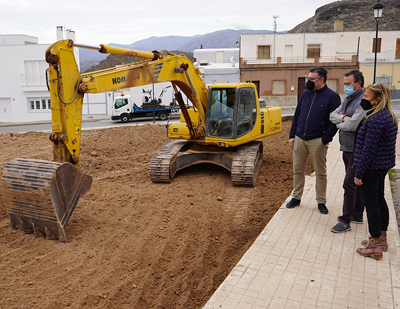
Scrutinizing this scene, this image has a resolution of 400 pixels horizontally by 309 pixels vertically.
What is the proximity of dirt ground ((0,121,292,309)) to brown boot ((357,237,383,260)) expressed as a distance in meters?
1.54

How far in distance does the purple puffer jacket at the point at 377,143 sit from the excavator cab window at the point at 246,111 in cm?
448

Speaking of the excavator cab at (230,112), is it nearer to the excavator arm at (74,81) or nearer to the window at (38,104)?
the excavator arm at (74,81)

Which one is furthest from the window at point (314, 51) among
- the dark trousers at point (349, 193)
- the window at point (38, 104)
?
the dark trousers at point (349, 193)

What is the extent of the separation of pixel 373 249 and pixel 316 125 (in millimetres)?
2066

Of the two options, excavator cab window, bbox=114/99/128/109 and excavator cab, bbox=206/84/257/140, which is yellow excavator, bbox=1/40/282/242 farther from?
excavator cab window, bbox=114/99/128/109

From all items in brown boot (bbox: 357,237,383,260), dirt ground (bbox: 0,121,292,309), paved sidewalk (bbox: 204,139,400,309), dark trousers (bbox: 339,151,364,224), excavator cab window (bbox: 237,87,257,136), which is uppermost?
excavator cab window (bbox: 237,87,257,136)

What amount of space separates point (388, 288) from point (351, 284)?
1.19 feet

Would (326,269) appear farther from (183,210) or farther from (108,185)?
(108,185)

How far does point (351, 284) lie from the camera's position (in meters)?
4.20

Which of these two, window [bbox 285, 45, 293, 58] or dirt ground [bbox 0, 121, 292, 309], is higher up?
window [bbox 285, 45, 293, 58]

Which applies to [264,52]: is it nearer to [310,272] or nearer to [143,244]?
[143,244]

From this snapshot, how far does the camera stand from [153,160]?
8.96m

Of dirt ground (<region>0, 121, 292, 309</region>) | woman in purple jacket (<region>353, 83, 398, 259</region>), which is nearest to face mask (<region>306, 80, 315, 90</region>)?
woman in purple jacket (<region>353, 83, 398, 259</region>)

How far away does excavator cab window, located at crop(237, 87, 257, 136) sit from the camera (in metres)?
8.99
